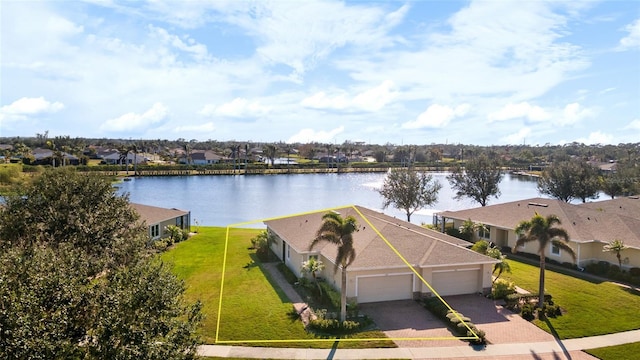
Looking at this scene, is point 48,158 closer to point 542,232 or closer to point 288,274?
point 288,274

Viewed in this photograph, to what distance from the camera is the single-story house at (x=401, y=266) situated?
24203mm

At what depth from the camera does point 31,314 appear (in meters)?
10.7

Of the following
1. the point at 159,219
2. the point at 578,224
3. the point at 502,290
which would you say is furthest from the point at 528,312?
the point at 159,219

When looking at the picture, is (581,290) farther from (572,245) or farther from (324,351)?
(324,351)

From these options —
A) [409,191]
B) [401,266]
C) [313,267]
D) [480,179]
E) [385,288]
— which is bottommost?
[385,288]

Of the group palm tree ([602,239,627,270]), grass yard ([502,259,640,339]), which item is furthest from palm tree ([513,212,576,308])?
palm tree ([602,239,627,270])

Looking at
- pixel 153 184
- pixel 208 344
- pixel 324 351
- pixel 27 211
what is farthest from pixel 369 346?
pixel 153 184

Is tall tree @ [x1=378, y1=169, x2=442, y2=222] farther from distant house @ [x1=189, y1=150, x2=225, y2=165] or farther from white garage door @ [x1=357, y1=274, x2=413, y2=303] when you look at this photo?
distant house @ [x1=189, y1=150, x2=225, y2=165]

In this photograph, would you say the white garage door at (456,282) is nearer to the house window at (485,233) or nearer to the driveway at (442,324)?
the driveway at (442,324)

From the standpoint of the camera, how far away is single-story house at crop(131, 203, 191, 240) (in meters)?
37.6

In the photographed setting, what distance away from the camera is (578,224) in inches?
1339

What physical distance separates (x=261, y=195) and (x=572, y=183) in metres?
49.7

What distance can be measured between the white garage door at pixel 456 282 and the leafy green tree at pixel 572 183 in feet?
129

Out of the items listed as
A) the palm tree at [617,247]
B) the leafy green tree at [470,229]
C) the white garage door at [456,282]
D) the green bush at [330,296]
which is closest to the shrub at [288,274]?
the green bush at [330,296]
